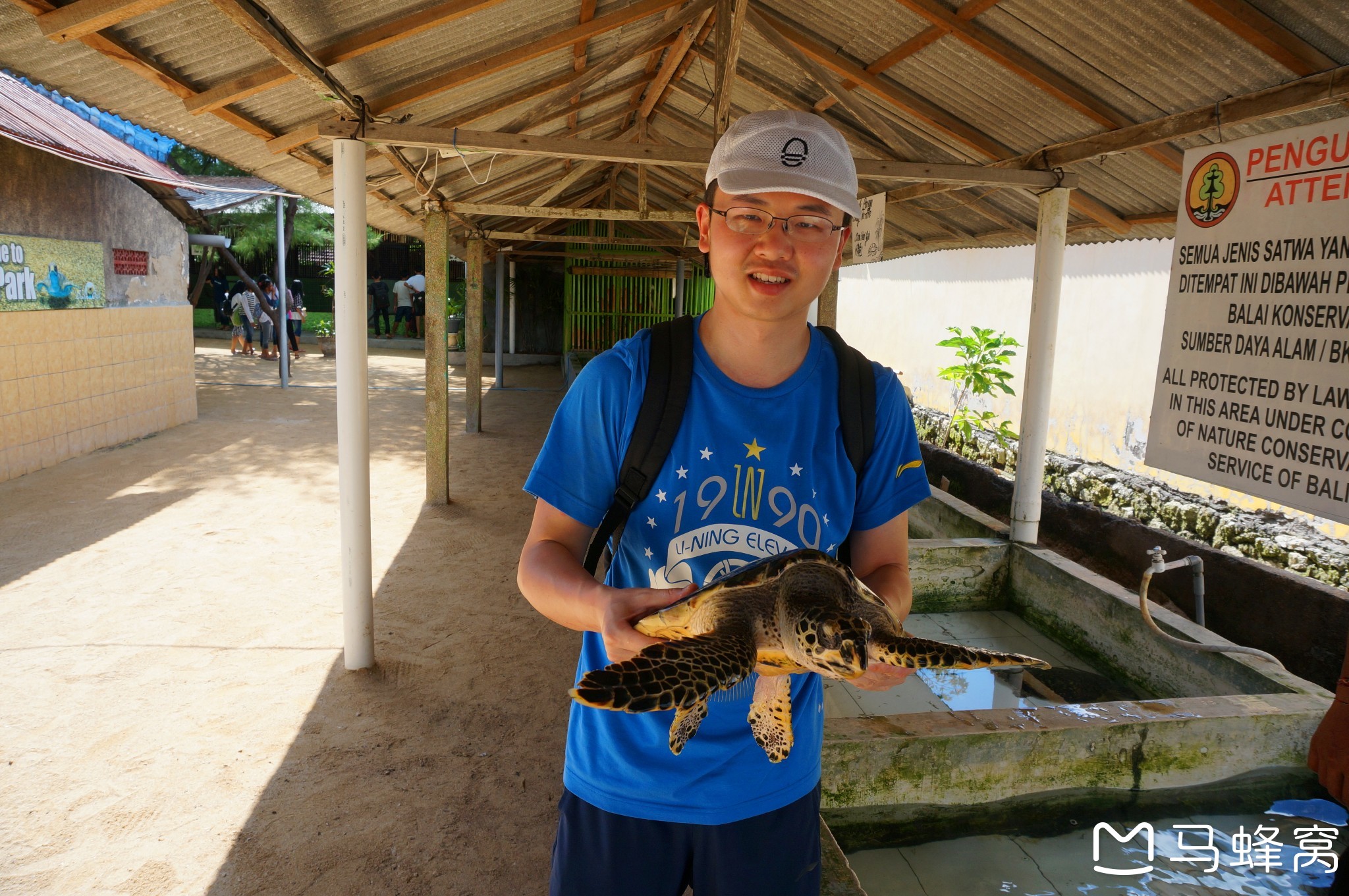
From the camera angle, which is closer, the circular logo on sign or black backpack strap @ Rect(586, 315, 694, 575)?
black backpack strap @ Rect(586, 315, 694, 575)

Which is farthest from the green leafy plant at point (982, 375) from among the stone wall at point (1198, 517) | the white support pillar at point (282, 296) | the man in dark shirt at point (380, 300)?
the man in dark shirt at point (380, 300)

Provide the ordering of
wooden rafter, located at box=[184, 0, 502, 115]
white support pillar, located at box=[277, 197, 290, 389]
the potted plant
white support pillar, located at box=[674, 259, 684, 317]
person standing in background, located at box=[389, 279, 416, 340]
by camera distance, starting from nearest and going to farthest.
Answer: wooden rafter, located at box=[184, 0, 502, 115], white support pillar, located at box=[277, 197, 290, 389], white support pillar, located at box=[674, 259, 684, 317], the potted plant, person standing in background, located at box=[389, 279, 416, 340]

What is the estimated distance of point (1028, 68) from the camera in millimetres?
3475

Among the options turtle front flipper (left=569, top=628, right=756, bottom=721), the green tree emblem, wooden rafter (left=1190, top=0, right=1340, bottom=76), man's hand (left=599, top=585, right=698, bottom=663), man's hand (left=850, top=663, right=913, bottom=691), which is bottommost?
man's hand (left=850, top=663, right=913, bottom=691)

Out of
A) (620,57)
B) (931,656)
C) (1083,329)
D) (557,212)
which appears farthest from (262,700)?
(1083,329)

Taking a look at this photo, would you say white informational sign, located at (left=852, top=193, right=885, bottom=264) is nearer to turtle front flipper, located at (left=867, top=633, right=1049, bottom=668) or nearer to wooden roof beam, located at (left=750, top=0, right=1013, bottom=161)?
wooden roof beam, located at (left=750, top=0, right=1013, bottom=161)

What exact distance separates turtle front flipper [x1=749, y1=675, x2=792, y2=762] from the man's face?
0.61 m

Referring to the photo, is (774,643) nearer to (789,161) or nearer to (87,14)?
(789,161)

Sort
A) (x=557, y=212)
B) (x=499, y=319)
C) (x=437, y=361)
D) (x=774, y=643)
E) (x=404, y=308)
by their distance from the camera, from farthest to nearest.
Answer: (x=404, y=308) → (x=499, y=319) → (x=557, y=212) → (x=437, y=361) → (x=774, y=643)

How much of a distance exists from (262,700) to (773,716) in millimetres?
3227

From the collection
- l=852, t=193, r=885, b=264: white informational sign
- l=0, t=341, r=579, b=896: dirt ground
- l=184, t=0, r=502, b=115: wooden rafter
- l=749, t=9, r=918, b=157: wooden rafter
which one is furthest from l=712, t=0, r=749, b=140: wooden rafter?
l=0, t=341, r=579, b=896: dirt ground

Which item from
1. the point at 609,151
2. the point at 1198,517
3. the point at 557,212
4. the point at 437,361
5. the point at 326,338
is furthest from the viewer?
the point at 326,338

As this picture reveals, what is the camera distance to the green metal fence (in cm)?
1458

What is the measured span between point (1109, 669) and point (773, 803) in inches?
154
